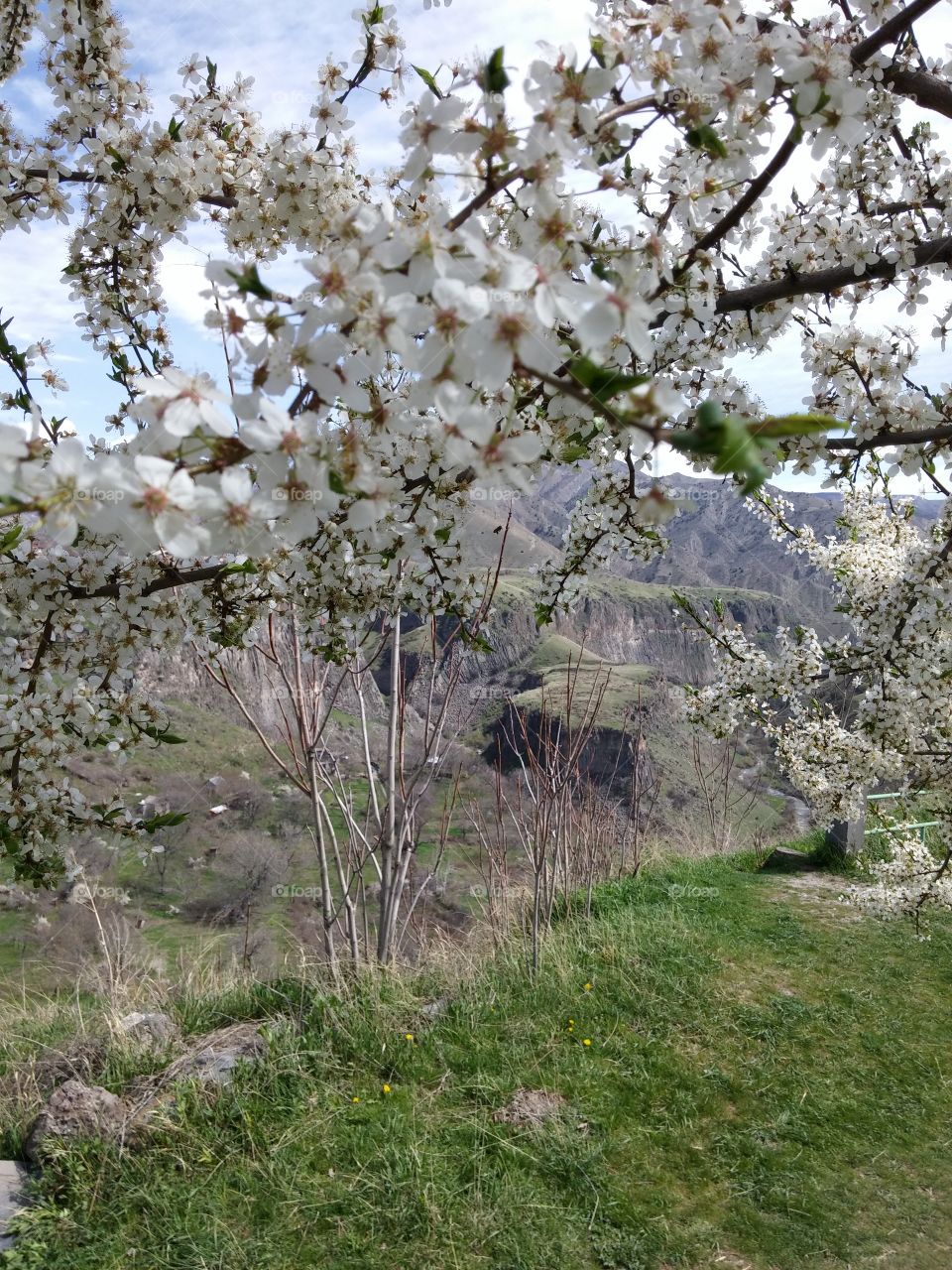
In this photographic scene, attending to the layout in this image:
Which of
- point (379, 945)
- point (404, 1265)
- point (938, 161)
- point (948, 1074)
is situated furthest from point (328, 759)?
point (938, 161)

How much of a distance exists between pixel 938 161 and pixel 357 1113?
3.92m

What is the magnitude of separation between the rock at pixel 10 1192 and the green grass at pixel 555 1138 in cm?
9

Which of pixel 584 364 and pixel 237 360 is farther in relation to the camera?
pixel 237 360

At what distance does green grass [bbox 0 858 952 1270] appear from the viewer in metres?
2.83

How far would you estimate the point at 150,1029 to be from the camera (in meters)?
3.91

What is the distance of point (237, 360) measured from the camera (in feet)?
2.51

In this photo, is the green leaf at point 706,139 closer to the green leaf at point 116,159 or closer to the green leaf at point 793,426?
the green leaf at point 793,426

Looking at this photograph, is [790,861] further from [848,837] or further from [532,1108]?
[532,1108]

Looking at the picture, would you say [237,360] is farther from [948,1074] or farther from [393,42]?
[948,1074]

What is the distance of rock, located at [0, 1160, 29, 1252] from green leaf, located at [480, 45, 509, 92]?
12.3ft

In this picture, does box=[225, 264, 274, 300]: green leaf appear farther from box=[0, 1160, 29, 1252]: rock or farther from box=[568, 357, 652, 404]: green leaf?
box=[0, 1160, 29, 1252]: rock

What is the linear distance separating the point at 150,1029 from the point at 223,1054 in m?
0.46

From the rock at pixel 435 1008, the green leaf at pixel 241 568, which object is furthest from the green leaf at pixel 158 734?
the rock at pixel 435 1008

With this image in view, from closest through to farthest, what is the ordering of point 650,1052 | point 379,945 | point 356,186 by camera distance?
point 356,186
point 650,1052
point 379,945
